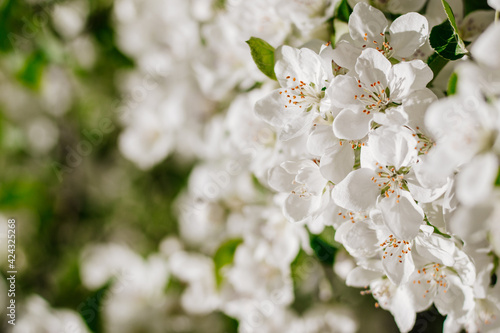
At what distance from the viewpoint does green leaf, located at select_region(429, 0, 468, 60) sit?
0.74 meters

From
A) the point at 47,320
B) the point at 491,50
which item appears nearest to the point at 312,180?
the point at 491,50

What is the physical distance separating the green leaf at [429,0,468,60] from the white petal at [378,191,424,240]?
0.81ft

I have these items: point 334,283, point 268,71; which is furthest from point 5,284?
point 268,71

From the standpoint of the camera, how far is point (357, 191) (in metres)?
0.73

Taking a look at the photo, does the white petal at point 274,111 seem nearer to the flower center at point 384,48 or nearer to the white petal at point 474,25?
the flower center at point 384,48

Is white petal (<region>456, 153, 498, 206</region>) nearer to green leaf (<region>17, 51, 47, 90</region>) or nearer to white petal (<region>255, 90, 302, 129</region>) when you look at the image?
white petal (<region>255, 90, 302, 129</region>)

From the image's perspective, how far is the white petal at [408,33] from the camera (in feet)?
2.48

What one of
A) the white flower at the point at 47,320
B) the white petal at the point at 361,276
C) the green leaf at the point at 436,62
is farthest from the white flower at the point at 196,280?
the green leaf at the point at 436,62

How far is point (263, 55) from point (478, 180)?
49 centimetres

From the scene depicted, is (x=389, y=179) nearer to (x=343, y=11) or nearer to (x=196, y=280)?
(x=343, y=11)

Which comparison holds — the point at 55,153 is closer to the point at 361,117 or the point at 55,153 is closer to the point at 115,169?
the point at 115,169

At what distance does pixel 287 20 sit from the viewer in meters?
0.94

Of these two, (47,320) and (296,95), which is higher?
(296,95)

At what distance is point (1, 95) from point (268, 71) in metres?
1.41
